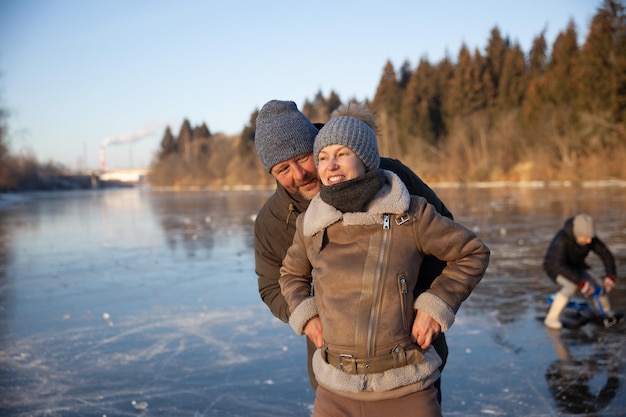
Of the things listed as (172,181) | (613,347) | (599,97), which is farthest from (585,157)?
(172,181)

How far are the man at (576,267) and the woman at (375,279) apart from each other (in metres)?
5.07

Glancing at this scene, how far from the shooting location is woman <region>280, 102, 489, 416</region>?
2156mm

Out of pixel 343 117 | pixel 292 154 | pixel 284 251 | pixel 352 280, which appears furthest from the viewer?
pixel 284 251

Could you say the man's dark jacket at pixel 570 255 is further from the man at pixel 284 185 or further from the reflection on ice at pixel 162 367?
the man at pixel 284 185

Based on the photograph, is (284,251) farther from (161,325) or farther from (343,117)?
(161,325)

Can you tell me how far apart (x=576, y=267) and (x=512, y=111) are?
57399 millimetres

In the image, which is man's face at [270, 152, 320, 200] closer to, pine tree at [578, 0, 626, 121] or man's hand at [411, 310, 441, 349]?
man's hand at [411, 310, 441, 349]

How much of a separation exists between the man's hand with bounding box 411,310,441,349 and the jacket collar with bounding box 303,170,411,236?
38cm

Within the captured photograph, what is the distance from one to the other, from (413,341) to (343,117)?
886 millimetres

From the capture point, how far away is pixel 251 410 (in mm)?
4668

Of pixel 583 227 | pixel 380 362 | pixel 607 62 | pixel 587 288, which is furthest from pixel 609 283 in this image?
pixel 607 62

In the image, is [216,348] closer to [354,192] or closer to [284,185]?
[284,185]

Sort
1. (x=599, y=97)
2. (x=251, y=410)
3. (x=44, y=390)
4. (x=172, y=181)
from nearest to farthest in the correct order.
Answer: (x=251, y=410) < (x=44, y=390) < (x=599, y=97) < (x=172, y=181)

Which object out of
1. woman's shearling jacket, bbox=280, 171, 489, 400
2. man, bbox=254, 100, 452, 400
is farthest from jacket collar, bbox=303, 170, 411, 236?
man, bbox=254, 100, 452, 400
